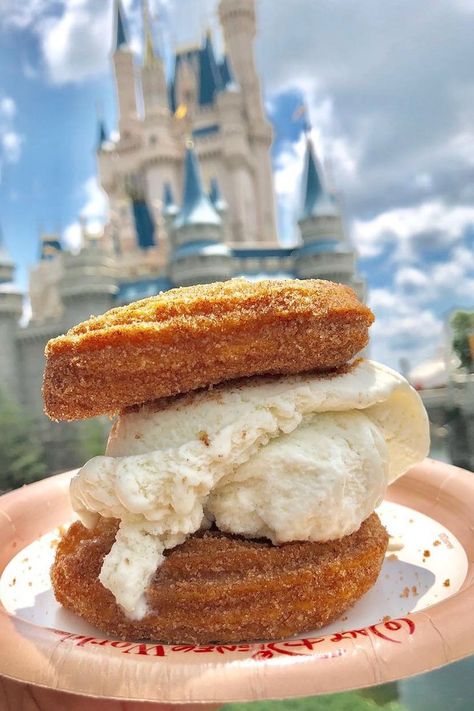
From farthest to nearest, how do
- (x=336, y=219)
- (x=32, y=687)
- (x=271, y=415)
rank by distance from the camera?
1. (x=336, y=219)
2. (x=271, y=415)
3. (x=32, y=687)

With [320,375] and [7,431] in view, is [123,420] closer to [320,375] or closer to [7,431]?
[320,375]

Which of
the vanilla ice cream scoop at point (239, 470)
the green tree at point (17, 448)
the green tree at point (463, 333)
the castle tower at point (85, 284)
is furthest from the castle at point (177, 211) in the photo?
the vanilla ice cream scoop at point (239, 470)

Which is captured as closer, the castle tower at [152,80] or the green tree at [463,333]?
the green tree at [463,333]

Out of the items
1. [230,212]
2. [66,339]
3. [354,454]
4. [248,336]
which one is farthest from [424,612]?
[230,212]

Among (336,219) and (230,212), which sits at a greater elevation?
(230,212)

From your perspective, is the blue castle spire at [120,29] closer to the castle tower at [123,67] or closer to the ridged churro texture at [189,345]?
the castle tower at [123,67]

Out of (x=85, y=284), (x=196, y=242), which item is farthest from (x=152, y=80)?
(x=85, y=284)

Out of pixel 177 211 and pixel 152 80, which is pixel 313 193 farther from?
pixel 152 80
